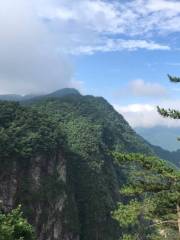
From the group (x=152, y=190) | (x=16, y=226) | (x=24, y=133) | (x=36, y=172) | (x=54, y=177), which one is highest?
(x=24, y=133)

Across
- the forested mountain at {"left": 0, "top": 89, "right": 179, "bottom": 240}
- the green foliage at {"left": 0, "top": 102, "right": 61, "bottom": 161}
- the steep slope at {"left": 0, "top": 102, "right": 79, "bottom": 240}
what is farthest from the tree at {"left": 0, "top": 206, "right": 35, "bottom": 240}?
the green foliage at {"left": 0, "top": 102, "right": 61, "bottom": 161}

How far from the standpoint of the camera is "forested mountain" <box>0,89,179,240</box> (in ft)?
345

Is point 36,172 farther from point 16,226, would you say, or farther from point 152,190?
point 152,190

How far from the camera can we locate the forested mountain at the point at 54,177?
105 metres

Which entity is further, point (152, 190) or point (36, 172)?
point (36, 172)

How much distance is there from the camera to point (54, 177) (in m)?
114

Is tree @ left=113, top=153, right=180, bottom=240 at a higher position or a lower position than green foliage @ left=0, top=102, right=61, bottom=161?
lower

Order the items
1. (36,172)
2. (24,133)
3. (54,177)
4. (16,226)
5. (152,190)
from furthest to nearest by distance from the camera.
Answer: (54,177), (24,133), (36,172), (16,226), (152,190)

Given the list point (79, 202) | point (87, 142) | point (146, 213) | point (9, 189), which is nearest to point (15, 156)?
point (9, 189)

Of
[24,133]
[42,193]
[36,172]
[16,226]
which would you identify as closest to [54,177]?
[36,172]

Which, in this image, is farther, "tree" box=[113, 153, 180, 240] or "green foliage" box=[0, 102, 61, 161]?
"green foliage" box=[0, 102, 61, 161]

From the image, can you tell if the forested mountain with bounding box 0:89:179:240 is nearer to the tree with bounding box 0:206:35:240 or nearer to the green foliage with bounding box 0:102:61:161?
the green foliage with bounding box 0:102:61:161

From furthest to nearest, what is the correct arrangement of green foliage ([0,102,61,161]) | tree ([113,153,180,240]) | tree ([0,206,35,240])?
green foliage ([0,102,61,161])
tree ([0,206,35,240])
tree ([113,153,180,240])

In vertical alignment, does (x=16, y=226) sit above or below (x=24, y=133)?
below
